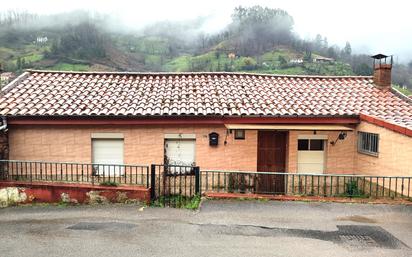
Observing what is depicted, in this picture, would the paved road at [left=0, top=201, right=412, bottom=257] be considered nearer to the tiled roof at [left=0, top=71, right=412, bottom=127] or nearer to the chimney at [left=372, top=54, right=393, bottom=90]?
the tiled roof at [left=0, top=71, right=412, bottom=127]

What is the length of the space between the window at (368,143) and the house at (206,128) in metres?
0.03

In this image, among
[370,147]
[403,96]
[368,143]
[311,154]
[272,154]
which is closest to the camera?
[370,147]

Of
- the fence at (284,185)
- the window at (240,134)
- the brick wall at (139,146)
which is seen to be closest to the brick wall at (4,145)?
the brick wall at (139,146)

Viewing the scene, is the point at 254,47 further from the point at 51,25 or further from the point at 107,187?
the point at 107,187

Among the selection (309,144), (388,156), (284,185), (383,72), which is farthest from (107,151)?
(383,72)

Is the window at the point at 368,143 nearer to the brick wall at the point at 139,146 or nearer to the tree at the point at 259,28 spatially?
the brick wall at the point at 139,146

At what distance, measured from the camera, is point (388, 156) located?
37.2ft

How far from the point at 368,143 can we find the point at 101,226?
884 cm

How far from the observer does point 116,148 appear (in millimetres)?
12641

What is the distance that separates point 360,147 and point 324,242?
6770mm

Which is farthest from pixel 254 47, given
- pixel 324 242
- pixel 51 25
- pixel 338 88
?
pixel 324 242

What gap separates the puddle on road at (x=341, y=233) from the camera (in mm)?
7007

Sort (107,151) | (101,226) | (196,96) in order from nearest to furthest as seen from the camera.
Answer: (101,226) < (107,151) < (196,96)

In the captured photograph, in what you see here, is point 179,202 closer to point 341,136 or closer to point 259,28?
point 341,136
